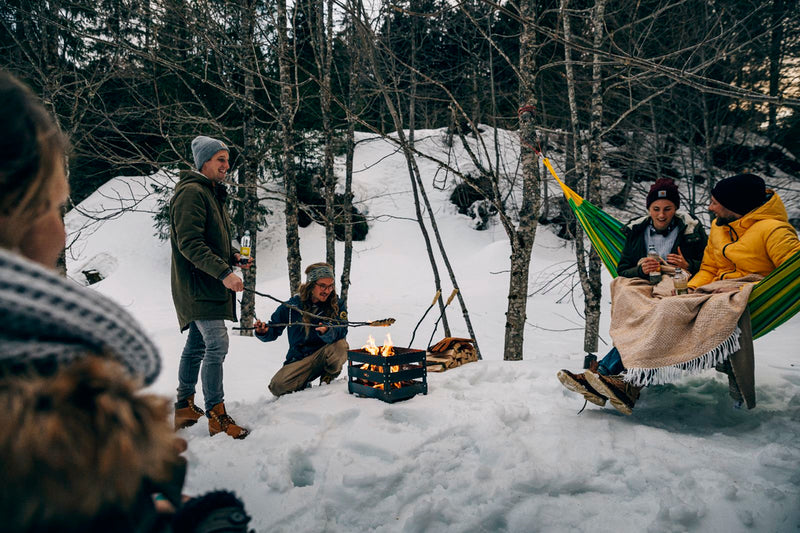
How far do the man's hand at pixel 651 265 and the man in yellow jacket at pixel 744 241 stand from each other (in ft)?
0.86

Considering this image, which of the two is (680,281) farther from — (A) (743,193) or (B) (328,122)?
(B) (328,122)

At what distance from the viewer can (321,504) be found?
6.88ft

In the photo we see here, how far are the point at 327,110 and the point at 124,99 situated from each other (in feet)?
21.3

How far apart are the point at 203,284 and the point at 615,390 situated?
2.56m

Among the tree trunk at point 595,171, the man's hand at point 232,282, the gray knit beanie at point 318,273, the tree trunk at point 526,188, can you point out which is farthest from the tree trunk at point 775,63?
the man's hand at point 232,282

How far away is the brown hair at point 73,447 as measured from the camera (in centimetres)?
54

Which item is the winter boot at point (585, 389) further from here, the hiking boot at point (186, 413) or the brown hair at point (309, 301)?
the hiking boot at point (186, 413)

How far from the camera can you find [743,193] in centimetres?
306

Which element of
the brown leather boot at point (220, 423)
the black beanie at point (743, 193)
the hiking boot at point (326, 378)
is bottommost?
the hiking boot at point (326, 378)

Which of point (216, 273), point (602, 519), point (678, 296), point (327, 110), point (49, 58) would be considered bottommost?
point (602, 519)

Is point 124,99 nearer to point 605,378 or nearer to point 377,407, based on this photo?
point 377,407

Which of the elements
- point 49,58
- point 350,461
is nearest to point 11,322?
point 350,461

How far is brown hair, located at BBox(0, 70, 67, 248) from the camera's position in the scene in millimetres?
676

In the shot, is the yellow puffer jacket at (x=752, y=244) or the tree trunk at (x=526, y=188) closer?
the yellow puffer jacket at (x=752, y=244)
